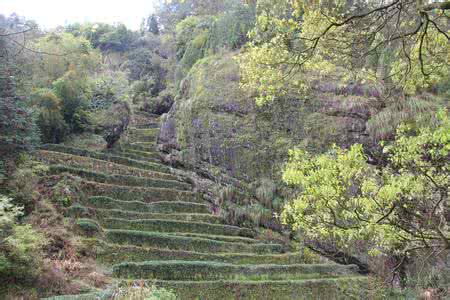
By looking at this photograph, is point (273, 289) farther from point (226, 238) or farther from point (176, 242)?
point (176, 242)

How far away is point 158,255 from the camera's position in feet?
32.9

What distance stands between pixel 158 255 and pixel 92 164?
17.1ft

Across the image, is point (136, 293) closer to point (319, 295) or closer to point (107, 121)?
point (319, 295)

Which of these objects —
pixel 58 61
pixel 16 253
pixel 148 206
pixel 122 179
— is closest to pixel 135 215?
pixel 148 206

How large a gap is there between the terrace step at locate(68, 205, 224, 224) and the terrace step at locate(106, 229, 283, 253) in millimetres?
971

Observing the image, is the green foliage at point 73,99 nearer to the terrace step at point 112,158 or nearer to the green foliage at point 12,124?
the terrace step at point 112,158

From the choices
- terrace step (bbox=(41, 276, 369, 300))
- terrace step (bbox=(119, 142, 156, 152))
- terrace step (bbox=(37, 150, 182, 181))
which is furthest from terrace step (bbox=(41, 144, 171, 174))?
terrace step (bbox=(41, 276, 369, 300))

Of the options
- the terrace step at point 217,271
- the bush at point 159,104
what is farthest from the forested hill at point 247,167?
the bush at point 159,104

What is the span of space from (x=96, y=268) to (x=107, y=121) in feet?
28.2

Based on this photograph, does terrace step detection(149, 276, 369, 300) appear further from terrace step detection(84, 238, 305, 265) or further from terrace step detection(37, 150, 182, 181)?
terrace step detection(37, 150, 182, 181)

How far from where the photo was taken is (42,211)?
32.3 ft

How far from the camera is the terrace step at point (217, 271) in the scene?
8766 millimetres

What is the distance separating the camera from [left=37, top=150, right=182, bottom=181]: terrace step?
1284cm

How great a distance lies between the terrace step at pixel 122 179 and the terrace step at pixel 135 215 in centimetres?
174
